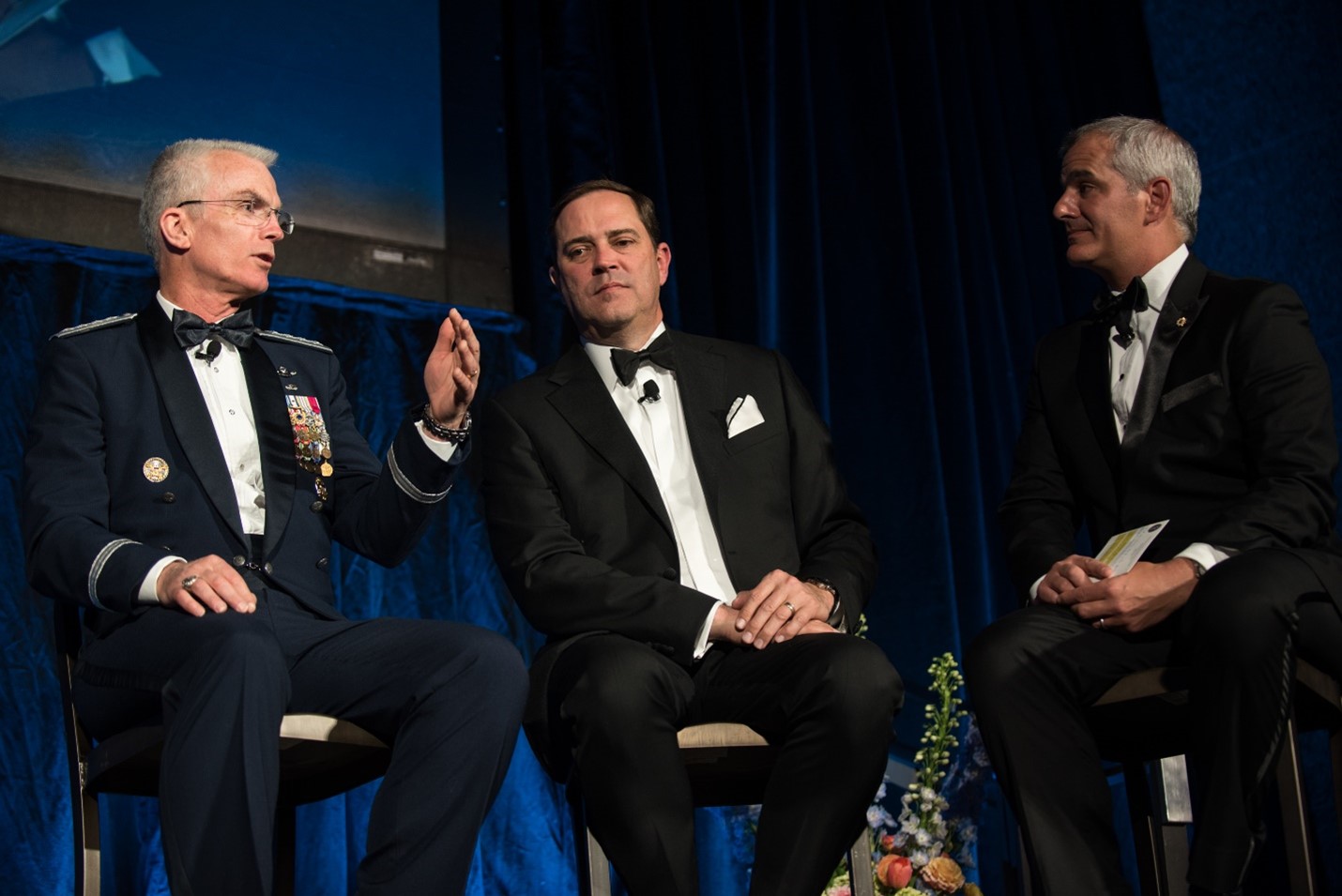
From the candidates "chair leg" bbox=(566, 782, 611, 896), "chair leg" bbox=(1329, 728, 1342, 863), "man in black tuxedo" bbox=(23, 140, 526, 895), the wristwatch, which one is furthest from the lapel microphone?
"chair leg" bbox=(1329, 728, 1342, 863)

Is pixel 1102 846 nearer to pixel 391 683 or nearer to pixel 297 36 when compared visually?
pixel 391 683

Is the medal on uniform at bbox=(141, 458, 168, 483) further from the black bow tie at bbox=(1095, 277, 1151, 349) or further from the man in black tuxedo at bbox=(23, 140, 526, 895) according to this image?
the black bow tie at bbox=(1095, 277, 1151, 349)

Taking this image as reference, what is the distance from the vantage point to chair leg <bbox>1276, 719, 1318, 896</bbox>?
6.61 feet

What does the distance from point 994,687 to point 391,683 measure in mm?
898

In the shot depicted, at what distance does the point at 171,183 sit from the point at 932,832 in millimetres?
1977

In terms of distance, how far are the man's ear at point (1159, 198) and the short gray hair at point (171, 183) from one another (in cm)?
169

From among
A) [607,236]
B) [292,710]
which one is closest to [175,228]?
[607,236]

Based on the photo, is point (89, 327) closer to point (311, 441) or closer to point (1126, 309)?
point (311, 441)

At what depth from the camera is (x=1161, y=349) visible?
251 centimetres

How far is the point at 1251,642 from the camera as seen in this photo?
200cm

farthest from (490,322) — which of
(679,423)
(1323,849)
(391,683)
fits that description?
(1323,849)

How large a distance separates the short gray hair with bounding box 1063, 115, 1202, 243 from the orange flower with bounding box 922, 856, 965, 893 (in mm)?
1315

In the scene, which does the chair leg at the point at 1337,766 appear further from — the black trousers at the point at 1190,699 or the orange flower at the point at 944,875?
the orange flower at the point at 944,875

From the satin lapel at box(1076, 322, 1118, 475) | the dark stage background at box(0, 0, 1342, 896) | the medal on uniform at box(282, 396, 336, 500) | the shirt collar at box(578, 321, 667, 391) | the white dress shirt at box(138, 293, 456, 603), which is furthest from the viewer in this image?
Result: the dark stage background at box(0, 0, 1342, 896)
